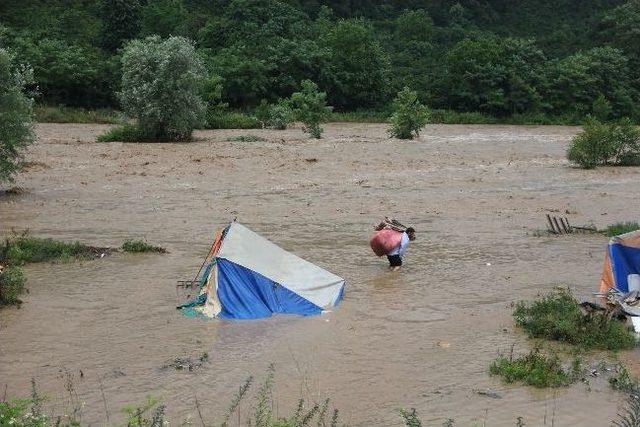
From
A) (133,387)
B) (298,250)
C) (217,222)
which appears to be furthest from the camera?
(217,222)

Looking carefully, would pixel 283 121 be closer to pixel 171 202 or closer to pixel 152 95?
pixel 152 95

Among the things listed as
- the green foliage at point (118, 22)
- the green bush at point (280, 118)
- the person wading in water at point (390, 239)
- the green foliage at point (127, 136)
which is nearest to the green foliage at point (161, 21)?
the green foliage at point (118, 22)

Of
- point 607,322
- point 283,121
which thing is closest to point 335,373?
point 607,322

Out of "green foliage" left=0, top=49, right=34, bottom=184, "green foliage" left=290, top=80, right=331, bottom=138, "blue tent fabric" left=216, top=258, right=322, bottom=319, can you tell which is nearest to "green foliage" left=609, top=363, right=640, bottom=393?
"blue tent fabric" left=216, top=258, right=322, bottom=319

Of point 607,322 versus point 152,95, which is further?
point 152,95

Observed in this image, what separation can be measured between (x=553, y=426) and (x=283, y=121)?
113 ft

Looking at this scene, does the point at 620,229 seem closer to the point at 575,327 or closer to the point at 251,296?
the point at 575,327

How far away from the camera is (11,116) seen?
20.9 m

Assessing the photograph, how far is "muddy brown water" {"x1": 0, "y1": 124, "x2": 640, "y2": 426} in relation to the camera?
31.4 feet

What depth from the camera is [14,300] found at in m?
12.8

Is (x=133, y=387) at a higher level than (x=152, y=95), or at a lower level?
lower

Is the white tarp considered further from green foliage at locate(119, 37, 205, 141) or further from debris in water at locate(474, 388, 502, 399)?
green foliage at locate(119, 37, 205, 141)

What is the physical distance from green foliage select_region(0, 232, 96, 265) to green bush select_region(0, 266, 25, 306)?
1.85m

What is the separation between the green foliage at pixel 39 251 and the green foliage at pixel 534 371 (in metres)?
8.73
